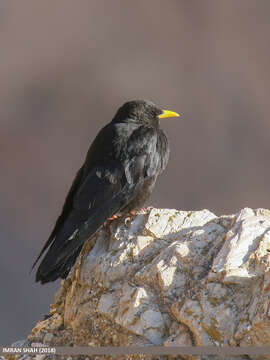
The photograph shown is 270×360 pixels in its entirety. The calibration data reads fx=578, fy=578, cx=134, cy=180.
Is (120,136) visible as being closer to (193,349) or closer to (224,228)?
(224,228)

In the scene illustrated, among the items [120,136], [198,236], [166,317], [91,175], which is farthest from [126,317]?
[120,136]

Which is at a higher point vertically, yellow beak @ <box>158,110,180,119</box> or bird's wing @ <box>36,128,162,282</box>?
yellow beak @ <box>158,110,180,119</box>

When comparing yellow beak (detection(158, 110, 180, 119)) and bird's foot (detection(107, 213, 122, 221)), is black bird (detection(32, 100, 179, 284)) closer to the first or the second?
bird's foot (detection(107, 213, 122, 221))

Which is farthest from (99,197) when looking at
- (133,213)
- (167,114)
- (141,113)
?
(167,114)

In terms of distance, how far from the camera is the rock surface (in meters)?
3.31

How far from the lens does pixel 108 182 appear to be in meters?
4.46

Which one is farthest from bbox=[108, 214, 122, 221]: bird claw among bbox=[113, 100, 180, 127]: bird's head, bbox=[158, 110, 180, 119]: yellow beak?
bbox=[158, 110, 180, 119]: yellow beak

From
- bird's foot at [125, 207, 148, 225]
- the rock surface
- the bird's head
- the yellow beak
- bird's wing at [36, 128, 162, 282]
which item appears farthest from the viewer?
the yellow beak

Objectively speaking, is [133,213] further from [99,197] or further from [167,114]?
[167,114]

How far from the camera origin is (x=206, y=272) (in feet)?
12.0

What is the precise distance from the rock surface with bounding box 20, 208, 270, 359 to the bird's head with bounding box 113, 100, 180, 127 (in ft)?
3.24

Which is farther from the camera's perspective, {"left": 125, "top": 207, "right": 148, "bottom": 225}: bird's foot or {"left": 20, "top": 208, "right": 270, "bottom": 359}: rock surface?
{"left": 125, "top": 207, "right": 148, "bottom": 225}: bird's foot

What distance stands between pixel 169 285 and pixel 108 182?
113 centimetres

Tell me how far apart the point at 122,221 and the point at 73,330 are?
944mm
